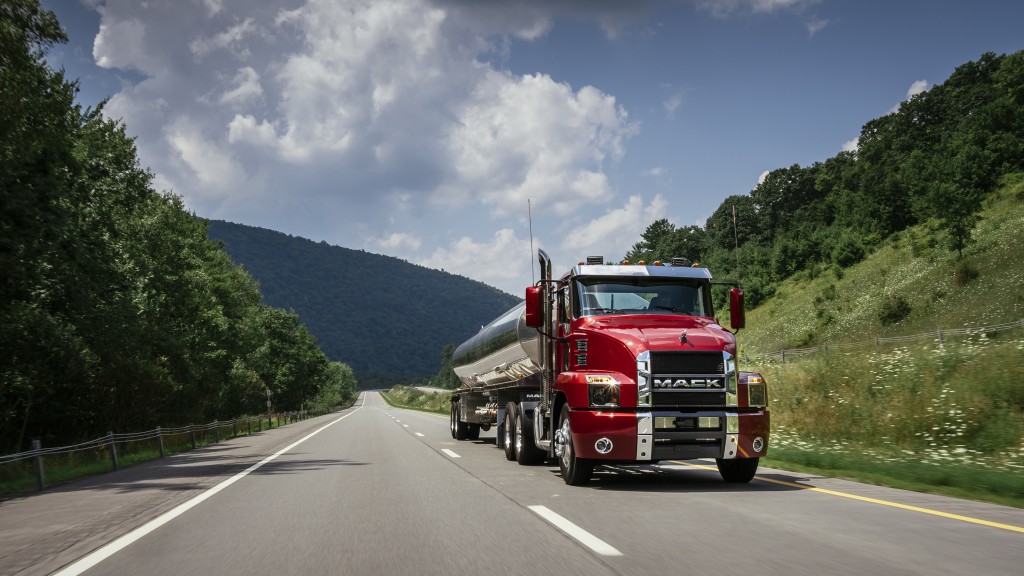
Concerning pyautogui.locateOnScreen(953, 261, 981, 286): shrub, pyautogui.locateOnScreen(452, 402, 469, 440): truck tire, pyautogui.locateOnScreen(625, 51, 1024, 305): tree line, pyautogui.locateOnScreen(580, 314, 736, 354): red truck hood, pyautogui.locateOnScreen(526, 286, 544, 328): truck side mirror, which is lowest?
pyautogui.locateOnScreen(452, 402, 469, 440): truck tire

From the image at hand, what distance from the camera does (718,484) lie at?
10836 mm

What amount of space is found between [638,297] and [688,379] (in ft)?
6.23

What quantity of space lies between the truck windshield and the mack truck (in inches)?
0.6

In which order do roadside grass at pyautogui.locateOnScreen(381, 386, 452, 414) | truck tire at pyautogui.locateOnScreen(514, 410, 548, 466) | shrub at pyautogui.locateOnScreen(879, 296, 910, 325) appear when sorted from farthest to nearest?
roadside grass at pyautogui.locateOnScreen(381, 386, 452, 414) → shrub at pyautogui.locateOnScreen(879, 296, 910, 325) → truck tire at pyautogui.locateOnScreen(514, 410, 548, 466)

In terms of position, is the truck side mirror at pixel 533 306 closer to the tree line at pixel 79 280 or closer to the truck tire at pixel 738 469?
the truck tire at pixel 738 469

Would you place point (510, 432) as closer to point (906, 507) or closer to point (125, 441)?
point (906, 507)

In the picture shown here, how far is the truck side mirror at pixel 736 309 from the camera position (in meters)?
11.1

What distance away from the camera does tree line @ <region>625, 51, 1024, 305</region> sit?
71688 millimetres

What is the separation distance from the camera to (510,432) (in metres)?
15.8

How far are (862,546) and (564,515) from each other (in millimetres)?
2862

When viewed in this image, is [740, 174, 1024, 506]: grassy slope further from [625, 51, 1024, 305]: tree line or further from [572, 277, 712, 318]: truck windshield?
[625, 51, 1024, 305]: tree line

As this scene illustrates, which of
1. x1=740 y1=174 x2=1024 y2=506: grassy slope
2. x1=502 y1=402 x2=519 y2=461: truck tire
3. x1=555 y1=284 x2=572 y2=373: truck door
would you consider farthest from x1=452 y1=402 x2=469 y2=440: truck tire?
x1=555 y1=284 x2=572 y2=373: truck door

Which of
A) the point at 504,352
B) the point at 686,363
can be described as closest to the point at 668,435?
the point at 686,363

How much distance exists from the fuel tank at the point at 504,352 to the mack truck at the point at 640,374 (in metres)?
0.82
